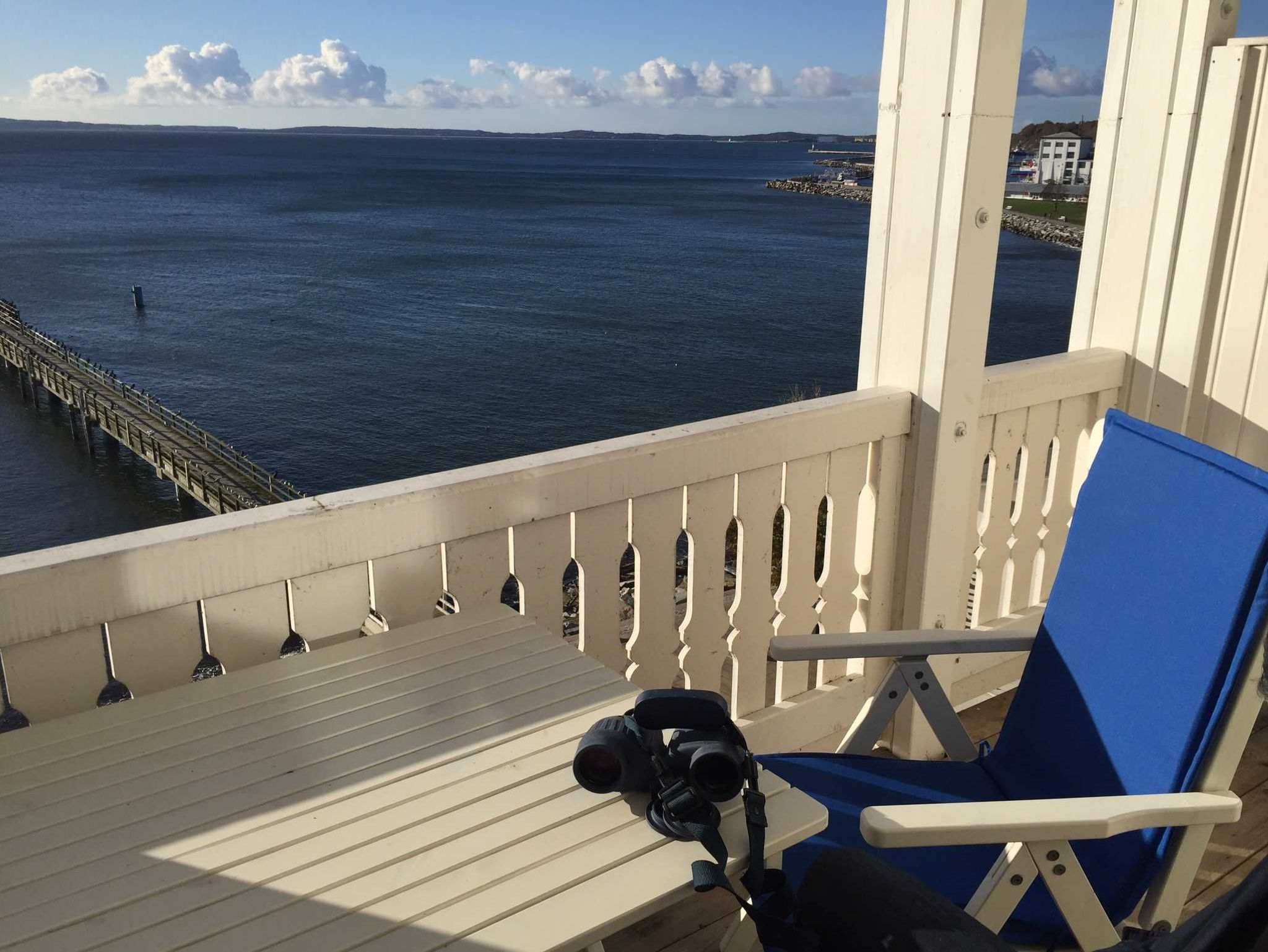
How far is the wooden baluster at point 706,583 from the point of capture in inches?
86.8

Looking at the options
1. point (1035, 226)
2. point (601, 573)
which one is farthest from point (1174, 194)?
point (1035, 226)

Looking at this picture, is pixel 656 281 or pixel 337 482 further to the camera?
→ pixel 656 281

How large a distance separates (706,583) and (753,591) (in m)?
0.16

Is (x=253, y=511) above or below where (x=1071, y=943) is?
above

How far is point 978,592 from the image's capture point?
2.92 m

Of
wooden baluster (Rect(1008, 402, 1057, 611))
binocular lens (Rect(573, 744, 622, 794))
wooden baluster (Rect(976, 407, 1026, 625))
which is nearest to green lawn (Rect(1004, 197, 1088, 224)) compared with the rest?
wooden baluster (Rect(1008, 402, 1057, 611))

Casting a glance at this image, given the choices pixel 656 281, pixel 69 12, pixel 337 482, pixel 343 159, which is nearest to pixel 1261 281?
pixel 337 482

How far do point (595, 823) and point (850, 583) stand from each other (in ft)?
4.85

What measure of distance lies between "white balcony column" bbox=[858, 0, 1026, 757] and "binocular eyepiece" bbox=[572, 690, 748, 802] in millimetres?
1378

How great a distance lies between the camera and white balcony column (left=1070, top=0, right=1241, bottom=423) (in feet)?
8.95

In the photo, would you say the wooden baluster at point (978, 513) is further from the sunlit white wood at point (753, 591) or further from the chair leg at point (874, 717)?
the chair leg at point (874, 717)

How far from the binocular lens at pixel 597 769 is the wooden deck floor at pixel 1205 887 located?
3.01 ft

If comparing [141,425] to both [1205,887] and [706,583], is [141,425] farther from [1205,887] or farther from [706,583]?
[1205,887]

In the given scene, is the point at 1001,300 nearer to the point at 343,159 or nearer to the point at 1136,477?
the point at 1136,477
